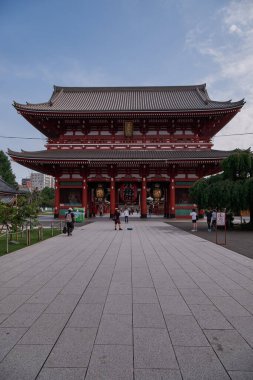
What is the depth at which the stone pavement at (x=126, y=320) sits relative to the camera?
355cm

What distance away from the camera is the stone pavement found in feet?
11.7

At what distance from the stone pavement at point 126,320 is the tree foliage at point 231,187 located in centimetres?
1127

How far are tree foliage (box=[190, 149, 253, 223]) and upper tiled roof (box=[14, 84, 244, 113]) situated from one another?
1087cm

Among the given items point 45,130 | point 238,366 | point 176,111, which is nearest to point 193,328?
point 238,366

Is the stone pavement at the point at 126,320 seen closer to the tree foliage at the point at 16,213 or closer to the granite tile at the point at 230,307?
the granite tile at the point at 230,307

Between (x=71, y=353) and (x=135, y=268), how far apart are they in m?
5.29

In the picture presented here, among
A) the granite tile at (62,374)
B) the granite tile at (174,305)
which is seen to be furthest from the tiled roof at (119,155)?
the granite tile at (62,374)

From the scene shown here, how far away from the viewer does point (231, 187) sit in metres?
20.7

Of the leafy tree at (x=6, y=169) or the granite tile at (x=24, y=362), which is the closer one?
the granite tile at (x=24, y=362)

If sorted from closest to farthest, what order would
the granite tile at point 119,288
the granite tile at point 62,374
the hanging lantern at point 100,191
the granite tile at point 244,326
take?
the granite tile at point 62,374 < the granite tile at point 244,326 < the granite tile at point 119,288 < the hanging lantern at point 100,191

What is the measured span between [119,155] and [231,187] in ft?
43.7

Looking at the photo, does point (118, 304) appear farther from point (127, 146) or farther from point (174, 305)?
point (127, 146)

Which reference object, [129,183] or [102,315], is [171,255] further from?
[129,183]

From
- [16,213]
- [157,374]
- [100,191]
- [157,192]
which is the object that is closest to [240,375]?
[157,374]
